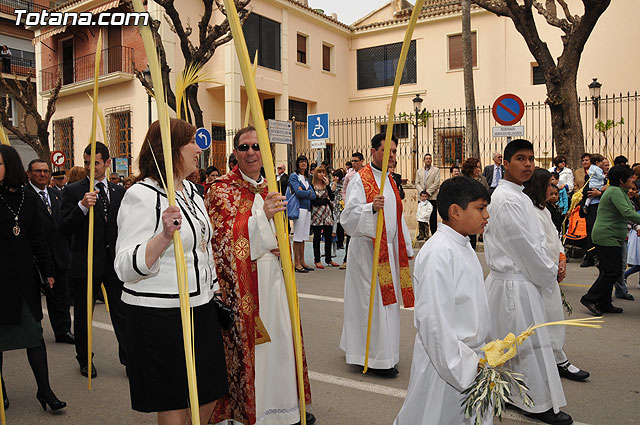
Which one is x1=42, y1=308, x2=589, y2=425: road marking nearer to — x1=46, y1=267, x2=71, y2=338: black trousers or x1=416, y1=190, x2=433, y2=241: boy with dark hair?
x1=46, y1=267, x2=71, y2=338: black trousers

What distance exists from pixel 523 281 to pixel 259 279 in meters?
1.77

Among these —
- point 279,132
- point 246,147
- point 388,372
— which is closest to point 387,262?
point 388,372

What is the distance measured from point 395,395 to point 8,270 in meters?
2.91

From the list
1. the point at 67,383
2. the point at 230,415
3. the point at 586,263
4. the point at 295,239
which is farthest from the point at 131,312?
the point at 586,263

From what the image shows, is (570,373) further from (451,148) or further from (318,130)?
(451,148)

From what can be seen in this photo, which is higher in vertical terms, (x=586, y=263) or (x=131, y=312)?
(x=131, y=312)

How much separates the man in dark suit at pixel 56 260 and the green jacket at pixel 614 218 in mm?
5908

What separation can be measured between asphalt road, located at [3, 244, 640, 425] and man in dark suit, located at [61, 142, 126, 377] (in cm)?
42

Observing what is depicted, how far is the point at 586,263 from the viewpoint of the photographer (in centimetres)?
948

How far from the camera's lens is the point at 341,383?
4426 mm

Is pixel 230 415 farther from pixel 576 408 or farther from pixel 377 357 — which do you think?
pixel 576 408

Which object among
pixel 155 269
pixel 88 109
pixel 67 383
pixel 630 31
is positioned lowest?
pixel 67 383

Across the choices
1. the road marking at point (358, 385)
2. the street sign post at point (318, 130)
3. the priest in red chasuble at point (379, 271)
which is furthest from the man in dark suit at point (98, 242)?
the street sign post at point (318, 130)

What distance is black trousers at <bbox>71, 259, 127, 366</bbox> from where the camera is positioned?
4.58 meters
